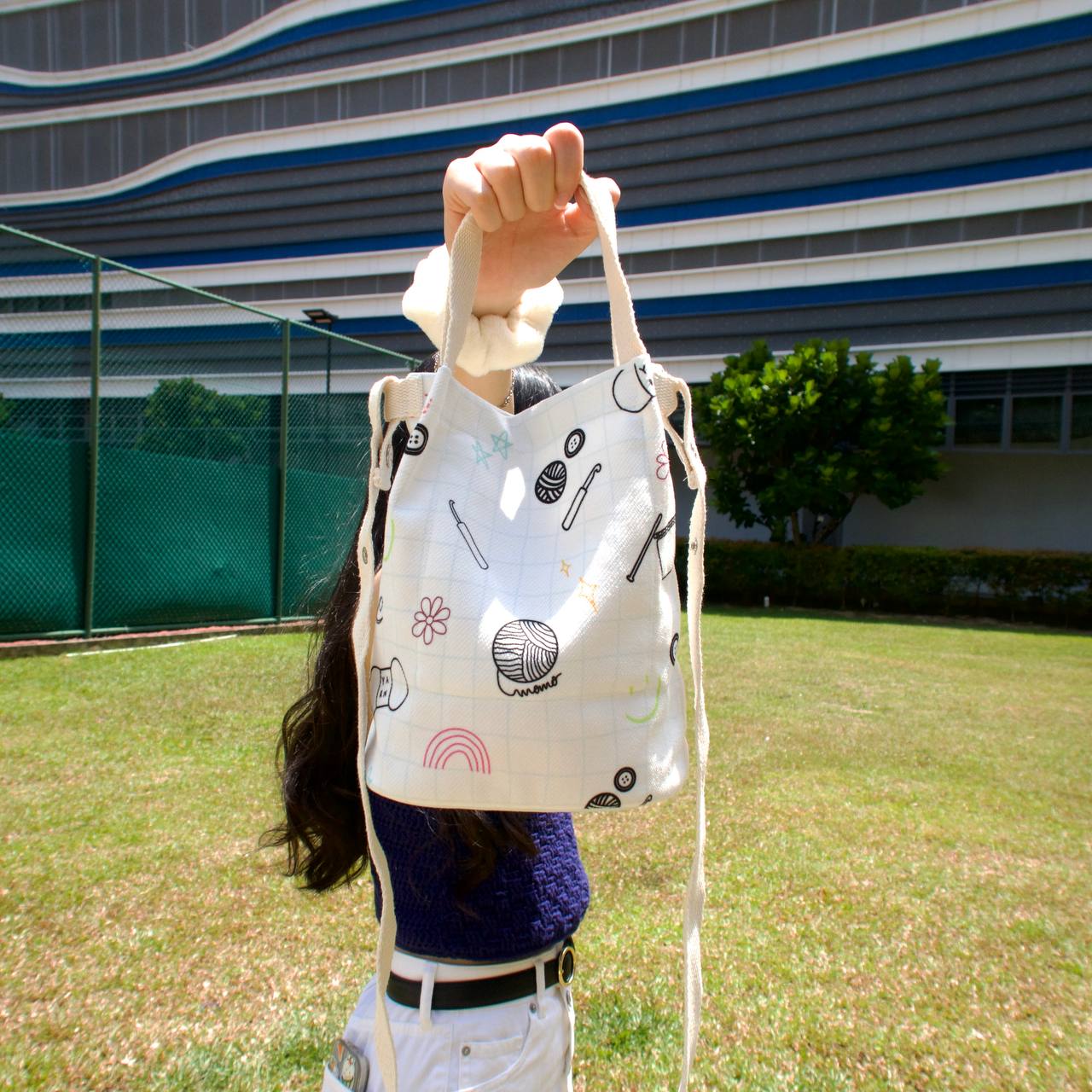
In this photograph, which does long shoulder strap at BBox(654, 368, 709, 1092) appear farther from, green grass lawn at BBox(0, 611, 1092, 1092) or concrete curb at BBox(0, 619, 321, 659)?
concrete curb at BBox(0, 619, 321, 659)

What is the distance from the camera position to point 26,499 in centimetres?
657

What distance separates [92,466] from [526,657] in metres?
7.19

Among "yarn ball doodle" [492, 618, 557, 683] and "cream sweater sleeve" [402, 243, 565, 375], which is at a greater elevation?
"cream sweater sleeve" [402, 243, 565, 375]

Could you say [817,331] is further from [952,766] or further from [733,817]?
[733,817]

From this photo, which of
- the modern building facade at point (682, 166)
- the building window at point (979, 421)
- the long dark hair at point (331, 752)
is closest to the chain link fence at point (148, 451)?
the long dark hair at point (331, 752)

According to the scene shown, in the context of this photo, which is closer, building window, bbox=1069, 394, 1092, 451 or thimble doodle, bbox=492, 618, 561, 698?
thimble doodle, bbox=492, 618, 561, 698

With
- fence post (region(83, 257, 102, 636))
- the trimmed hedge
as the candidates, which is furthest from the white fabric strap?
the trimmed hedge

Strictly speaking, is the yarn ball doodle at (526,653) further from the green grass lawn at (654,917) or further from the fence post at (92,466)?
the fence post at (92,466)

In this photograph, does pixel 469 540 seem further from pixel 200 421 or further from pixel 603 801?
pixel 200 421

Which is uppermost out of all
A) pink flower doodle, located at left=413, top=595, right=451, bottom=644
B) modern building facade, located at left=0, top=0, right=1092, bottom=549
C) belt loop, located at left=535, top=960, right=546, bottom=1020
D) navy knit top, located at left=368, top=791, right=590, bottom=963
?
modern building facade, located at left=0, top=0, right=1092, bottom=549

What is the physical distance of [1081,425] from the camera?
17.4 meters

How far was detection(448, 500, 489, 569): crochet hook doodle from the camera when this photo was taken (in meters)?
0.86

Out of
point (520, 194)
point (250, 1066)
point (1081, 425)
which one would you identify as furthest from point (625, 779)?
point (1081, 425)

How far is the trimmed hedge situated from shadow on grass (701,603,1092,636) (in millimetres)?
238
